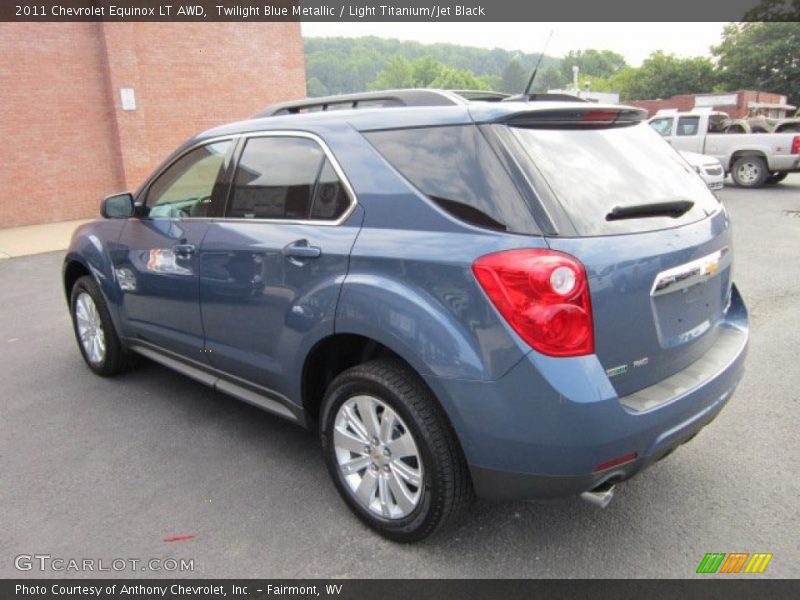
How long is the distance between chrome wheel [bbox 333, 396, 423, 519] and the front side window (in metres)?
0.88

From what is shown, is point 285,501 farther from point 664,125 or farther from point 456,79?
point 456,79

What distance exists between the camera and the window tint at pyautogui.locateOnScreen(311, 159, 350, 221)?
2.77m

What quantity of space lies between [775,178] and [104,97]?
16.2 m

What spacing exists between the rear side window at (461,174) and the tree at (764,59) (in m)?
68.7

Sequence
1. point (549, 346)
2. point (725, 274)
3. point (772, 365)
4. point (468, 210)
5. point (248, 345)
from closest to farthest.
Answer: point (549, 346)
point (468, 210)
point (725, 274)
point (248, 345)
point (772, 365)

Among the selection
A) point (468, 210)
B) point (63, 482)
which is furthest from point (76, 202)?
→ point (468, 210)

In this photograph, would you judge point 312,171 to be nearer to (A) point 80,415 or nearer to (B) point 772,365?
(A) point 80,415

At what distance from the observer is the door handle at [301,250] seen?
274 cm

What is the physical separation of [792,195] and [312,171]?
14.6 m

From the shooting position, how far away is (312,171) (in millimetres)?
2953

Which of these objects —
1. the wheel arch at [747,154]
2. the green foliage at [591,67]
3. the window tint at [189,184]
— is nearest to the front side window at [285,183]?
the window tint at [189,184]

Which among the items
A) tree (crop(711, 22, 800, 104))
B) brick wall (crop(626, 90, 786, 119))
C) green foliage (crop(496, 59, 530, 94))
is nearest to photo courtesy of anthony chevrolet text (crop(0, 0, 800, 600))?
green foliage (crop(496, 59, 530, 94))

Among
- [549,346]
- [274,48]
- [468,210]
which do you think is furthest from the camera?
[274,48]

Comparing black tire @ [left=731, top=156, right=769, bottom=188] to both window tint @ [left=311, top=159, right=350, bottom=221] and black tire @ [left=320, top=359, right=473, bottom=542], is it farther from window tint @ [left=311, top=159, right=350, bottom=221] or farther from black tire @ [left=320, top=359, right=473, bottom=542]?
black tire @ [left=320, top=359, right=473, bottom=542]
